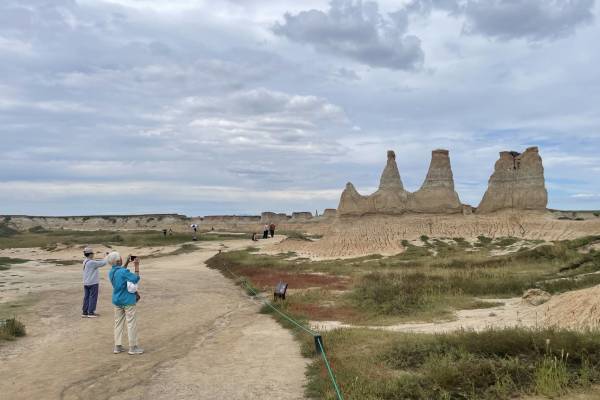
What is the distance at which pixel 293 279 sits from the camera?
73.3ft

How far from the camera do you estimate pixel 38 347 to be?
10250mm

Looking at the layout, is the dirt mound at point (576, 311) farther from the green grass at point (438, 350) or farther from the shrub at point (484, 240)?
the shrub at point (484, 240)

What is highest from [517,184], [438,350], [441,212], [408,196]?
[517,184]

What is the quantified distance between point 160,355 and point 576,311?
8.53m

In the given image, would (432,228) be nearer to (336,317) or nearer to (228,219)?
(336,317)

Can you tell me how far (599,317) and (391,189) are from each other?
115 feet

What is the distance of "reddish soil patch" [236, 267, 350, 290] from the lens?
2011 cm

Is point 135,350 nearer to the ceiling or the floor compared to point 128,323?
nearer to the floor

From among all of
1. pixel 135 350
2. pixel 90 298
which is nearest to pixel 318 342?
pixel 135 350

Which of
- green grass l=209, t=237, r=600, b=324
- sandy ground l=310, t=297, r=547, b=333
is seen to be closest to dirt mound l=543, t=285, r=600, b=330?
sandy ground l=310, t=297, r=547, b=333

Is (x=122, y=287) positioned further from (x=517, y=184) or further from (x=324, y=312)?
(x=517, y=184)

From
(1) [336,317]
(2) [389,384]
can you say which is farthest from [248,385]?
(1) [336,317]

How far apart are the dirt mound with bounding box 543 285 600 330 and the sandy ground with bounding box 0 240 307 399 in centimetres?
554

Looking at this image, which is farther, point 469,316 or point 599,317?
point 469,316
